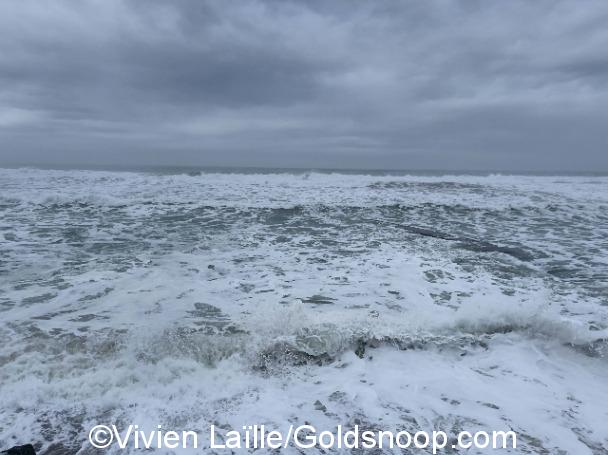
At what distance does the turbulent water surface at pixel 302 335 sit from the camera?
9.39 ft

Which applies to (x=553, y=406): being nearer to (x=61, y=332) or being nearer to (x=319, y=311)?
(x=319, y=311)

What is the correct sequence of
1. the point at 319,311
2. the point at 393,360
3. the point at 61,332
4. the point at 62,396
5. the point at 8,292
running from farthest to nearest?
the point at 8,292
the point at 319,311
the point at 61,332
the point at 393,360
the point at 62,396

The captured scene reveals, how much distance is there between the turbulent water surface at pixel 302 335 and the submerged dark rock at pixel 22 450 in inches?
6.2

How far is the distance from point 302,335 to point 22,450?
249 centimetres

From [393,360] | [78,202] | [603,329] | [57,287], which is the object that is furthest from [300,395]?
[78,202]

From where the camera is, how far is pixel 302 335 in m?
4.07

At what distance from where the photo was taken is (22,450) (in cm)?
Result: 227

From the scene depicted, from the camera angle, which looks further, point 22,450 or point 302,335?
point 302,335

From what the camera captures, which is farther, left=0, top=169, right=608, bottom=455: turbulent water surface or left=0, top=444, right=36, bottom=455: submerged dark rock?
left=0, top=169, right=608, bottom=455: turbulent water surface

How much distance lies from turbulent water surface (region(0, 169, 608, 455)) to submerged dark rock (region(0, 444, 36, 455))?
157 mm

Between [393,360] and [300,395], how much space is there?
111cm

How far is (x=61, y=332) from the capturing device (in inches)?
161

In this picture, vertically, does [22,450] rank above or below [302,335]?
above

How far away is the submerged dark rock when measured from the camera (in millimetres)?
2232
